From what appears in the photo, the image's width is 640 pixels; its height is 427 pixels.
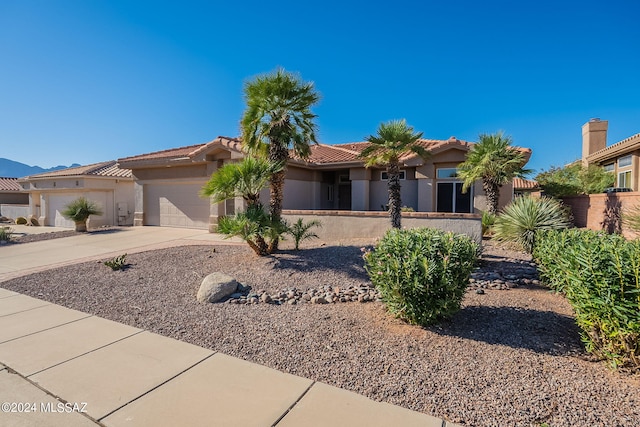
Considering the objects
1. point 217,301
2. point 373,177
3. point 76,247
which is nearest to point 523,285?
point 217,301

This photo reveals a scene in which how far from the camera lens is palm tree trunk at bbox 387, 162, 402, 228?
421 inches

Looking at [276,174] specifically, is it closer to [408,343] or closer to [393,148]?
[393,148]

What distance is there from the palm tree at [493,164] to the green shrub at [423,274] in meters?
9.22

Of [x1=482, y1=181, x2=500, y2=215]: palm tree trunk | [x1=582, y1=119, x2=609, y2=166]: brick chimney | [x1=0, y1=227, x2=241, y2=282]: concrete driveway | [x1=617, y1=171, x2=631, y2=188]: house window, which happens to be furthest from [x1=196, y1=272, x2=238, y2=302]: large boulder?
[x1=582, y1=119, x2=609, y2=166]: brick chimney

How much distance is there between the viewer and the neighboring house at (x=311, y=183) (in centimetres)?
1616

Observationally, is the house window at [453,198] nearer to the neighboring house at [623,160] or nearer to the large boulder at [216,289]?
the neighboring house at [623,160]

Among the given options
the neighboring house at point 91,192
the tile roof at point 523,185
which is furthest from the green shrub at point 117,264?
the tile roof at point 523,185

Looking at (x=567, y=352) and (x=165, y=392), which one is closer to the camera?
(x=165, y=392)

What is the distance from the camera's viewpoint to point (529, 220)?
9.45m

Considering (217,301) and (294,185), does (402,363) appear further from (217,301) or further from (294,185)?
(294,185)

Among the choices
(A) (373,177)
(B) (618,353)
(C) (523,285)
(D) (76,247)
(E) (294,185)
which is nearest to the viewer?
(B) (618,353)

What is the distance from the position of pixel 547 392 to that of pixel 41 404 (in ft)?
17.7

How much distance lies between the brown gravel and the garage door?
32.3 feet

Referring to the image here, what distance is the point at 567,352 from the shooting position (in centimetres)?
412
